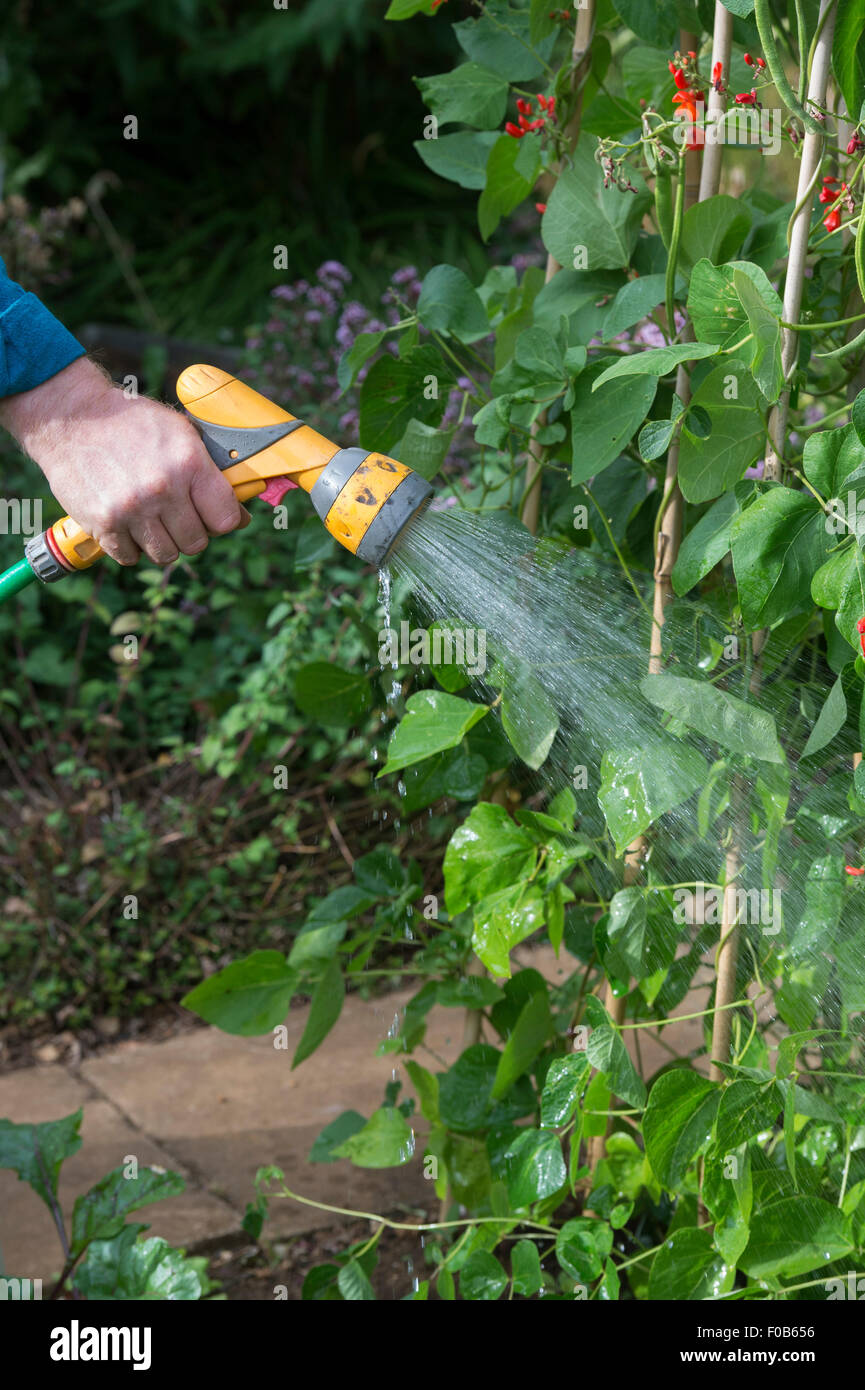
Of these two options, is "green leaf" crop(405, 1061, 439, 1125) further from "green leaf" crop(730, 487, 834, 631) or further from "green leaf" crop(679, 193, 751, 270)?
"green leaf" crop(679, 193, 751, 270)

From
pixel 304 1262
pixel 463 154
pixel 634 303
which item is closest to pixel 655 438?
pixel 634 303

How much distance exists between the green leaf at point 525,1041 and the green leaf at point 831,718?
503 mm

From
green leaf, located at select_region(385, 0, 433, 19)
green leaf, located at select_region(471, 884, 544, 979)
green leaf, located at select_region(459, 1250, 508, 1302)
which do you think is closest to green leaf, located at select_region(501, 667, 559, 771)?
green leaf, located at select_region(471, 884, 544, 979)

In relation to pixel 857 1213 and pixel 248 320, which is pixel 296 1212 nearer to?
pixel 857 1213

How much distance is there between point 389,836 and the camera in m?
3.16

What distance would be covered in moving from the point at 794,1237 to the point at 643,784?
17.5 inches

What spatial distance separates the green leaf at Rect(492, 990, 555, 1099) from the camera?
155 centimetres

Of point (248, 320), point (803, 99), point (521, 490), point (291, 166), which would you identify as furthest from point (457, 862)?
point (291, 166)

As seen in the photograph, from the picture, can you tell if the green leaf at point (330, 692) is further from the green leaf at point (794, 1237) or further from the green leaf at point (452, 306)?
the green leaf at point (794, 1237)

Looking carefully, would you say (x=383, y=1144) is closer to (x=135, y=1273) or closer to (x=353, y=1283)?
(x=353, y=1283)

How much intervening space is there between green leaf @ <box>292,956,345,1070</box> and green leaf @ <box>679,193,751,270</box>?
3.09 feet

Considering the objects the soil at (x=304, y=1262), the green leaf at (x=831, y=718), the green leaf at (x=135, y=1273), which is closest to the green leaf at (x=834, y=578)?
the green leaf at (x=831, y=718)

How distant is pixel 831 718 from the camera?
122 cm

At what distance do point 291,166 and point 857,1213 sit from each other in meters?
6.04
